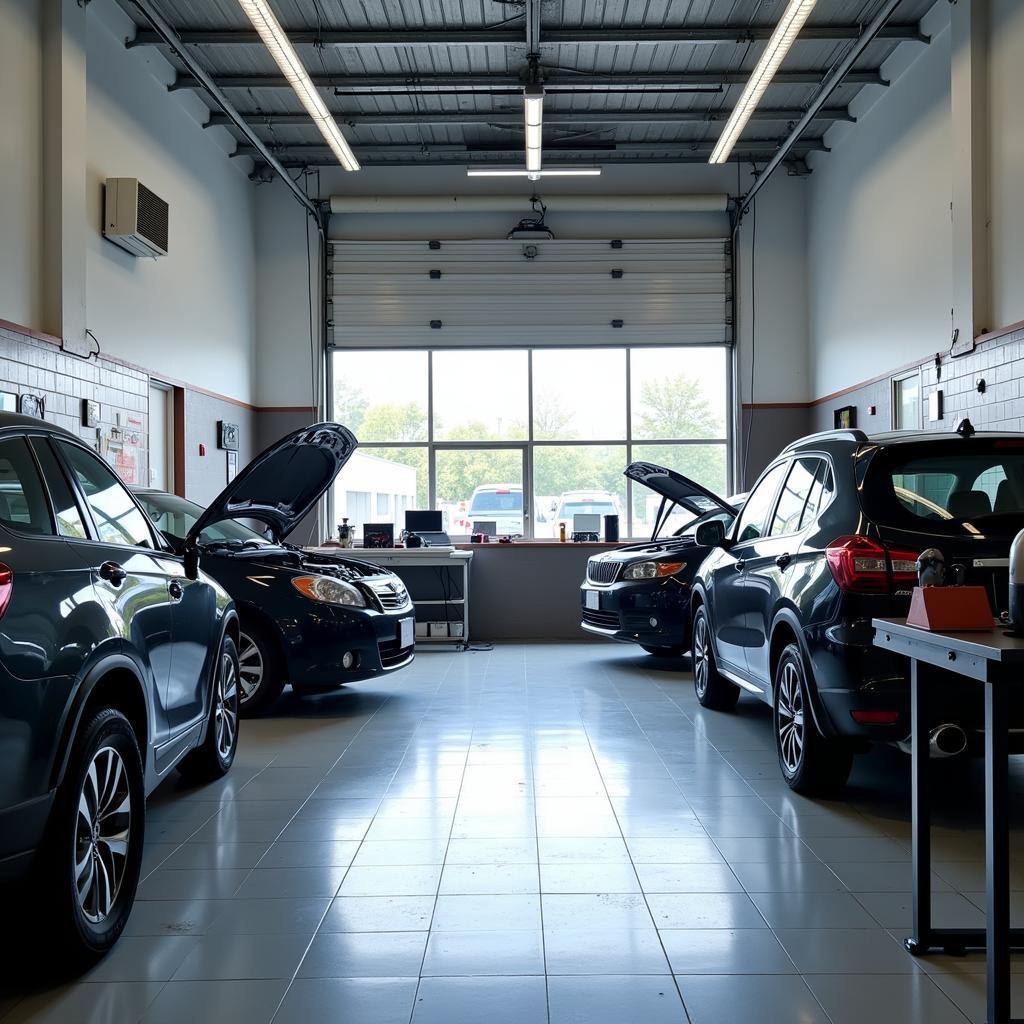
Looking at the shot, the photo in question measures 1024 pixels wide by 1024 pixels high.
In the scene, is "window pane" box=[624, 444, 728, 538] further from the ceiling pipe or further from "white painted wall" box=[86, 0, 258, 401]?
"white painted wall" box=[86, 0, 258, 401]

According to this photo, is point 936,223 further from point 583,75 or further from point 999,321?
point 583,75

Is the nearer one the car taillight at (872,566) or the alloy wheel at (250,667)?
the car taillight at (872,566)

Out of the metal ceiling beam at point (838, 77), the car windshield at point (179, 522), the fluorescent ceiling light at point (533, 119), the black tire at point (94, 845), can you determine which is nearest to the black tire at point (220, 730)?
the black tire at point (94, 845)

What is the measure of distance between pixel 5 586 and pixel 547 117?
9.96 metres

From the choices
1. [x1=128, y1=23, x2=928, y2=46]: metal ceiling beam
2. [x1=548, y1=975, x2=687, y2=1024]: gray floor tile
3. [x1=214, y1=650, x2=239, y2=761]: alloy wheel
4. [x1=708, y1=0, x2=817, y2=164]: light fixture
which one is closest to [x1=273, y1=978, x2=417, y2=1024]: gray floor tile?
[x1=548, y1=975, x2=687, y2=1024]: gray floor tile

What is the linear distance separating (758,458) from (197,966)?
35.0 feet

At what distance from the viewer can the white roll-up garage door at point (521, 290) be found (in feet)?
41.5

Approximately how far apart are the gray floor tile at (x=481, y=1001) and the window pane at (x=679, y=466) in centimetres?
1009

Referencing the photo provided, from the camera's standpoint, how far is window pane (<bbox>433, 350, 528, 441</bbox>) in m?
12.6

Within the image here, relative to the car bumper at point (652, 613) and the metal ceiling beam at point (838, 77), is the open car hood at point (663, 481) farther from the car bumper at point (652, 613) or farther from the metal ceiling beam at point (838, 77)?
the metal ceiling beam at point (838, 77)

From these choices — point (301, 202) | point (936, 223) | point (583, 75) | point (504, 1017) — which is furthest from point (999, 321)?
point (301, 202)

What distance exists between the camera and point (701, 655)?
6.92 m

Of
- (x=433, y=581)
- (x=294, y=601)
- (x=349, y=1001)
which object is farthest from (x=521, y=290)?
(x=349, y=1001)

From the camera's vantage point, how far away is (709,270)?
12680 mm
